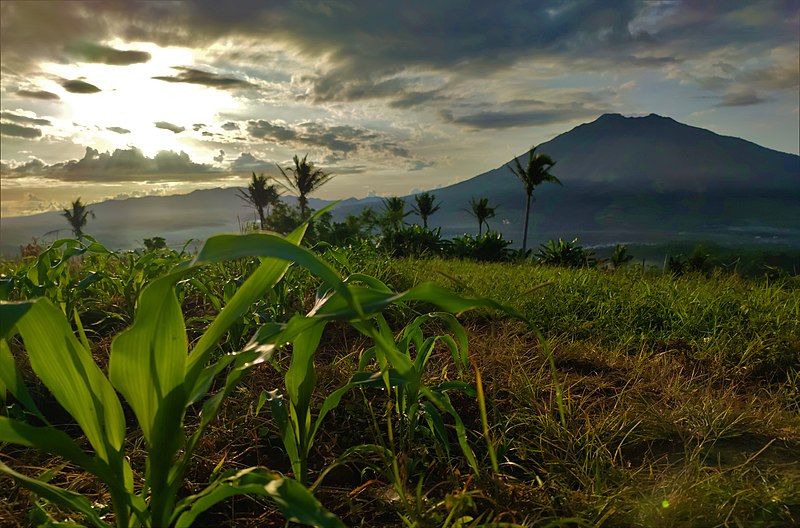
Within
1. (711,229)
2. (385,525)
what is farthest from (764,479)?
(711,229)

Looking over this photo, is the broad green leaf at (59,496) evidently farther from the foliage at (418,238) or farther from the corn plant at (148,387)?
the foliage at (418,238)

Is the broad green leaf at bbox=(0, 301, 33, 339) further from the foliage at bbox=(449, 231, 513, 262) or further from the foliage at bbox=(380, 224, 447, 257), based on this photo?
the foliage at bbox=(449, 231, 513, 262)

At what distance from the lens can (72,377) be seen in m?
0.87

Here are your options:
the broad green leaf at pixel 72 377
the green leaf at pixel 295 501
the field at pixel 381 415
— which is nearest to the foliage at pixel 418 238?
→ the field at pixel 381 415

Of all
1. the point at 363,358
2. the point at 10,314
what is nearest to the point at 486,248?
the point at 363,358

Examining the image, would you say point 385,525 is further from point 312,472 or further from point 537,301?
point 537,301

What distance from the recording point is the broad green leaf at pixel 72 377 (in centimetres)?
81

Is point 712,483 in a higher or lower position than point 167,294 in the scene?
lower

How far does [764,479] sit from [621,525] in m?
0.43

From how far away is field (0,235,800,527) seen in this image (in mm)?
807

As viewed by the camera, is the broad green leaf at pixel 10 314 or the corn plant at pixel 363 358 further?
the corn plant at pixel 363 358

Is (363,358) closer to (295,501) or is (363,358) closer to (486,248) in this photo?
(295,501)

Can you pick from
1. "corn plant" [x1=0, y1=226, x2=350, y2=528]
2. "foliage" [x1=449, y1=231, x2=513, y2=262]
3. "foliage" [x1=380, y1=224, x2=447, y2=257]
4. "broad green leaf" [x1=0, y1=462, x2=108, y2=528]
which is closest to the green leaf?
"corn plant" [x1=0, y1=226, x2=350, y2=528]

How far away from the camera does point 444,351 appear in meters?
2.23
